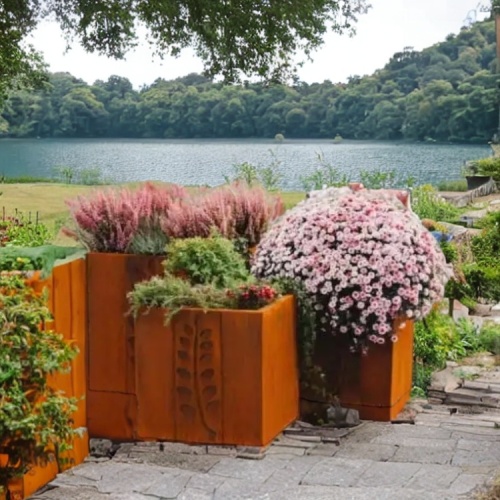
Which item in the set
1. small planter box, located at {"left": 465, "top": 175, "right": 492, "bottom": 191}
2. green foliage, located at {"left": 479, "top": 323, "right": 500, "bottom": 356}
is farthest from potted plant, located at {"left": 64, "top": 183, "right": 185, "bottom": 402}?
small planter box, located at {"left": 465, "top": 175, "right": 492, "bottom": 191}

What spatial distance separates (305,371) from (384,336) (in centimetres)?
45

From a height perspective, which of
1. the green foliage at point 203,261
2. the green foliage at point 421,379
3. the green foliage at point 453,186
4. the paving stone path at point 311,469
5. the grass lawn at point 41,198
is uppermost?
the green foliage at point 203,261

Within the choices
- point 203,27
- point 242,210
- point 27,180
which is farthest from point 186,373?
point 27,180

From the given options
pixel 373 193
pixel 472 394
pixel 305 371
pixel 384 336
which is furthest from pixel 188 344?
pixel 472 394

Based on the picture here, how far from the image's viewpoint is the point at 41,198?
22.0m

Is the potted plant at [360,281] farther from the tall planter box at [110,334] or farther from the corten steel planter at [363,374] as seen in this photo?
the tall planter box at [110,334]

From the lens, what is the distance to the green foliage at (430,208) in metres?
14.1

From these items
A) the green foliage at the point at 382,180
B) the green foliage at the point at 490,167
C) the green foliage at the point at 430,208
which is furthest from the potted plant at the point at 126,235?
the green foliage at the point at 490,167

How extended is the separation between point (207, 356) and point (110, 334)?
0.67 metres

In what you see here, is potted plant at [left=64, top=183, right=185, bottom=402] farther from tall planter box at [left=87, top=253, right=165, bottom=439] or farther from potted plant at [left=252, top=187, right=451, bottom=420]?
potted plant at [left=252, top=187, right=451, bottom=420]

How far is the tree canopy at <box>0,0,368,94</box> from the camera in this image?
19.0 m

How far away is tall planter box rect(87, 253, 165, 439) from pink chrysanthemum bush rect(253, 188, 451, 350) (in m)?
0.68

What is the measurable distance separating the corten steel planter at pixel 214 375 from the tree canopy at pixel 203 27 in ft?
48.9

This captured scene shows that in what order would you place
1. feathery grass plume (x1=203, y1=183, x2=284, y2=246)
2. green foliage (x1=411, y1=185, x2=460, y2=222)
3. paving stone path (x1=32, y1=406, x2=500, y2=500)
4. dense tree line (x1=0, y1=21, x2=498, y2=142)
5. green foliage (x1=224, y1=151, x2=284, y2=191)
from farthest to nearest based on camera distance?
1. dense tree line (x1=0, y1=21, x2=498, y2=142)
2. green foliage (x1=411, y1=185, x2=460, y2=222)
3. green foliage (x1=224, y1=151, x2=284, y2=191)
4. feathery grass plume (x1=203, y1=183, x2=284, y2=246)
5. paving stone path (x1=32, y1=406, x2=500, y2=500)
